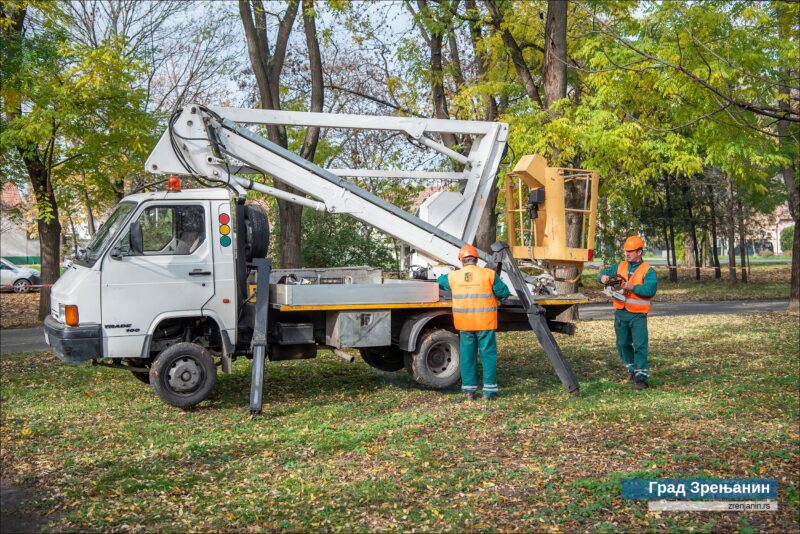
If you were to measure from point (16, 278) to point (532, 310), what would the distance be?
79.9 feet

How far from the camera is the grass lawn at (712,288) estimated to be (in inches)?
960

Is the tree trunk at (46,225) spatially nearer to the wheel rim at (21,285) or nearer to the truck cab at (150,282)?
the truck cab at (150,282)

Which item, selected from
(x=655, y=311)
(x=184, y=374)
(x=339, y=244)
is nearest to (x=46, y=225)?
(x=339, y=244)

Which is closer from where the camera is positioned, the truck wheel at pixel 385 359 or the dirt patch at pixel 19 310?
the truck wheel at pixel 385 359

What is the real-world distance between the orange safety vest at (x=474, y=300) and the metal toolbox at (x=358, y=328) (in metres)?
0.85

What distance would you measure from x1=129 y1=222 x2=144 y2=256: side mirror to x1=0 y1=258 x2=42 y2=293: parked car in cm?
2121

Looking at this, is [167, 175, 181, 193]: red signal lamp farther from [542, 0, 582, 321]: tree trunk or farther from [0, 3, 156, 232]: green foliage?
[542, 0, 582, 321]: tree trunk

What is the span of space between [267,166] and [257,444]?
363 centimetres

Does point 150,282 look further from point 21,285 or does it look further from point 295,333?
point 21,285

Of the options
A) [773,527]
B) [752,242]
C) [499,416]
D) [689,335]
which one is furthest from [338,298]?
[752,242]

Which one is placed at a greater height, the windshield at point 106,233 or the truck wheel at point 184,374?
the windshield at point 106,233

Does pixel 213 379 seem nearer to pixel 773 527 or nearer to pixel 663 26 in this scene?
pixel 773 527

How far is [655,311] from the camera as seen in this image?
66.2ft

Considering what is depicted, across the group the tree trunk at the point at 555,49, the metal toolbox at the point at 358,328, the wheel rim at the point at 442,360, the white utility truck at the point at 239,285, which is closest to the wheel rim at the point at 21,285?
the white utility truck at the point at 239,285
